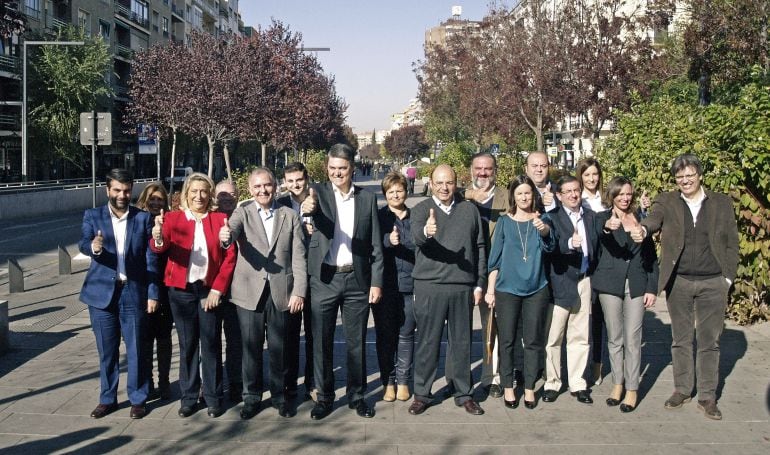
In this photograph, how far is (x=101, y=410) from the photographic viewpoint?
565 centimetres

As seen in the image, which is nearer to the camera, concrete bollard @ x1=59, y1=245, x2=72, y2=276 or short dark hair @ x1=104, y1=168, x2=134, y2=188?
short dark hair @ x1=104, y1=168, x2=134, y2=188

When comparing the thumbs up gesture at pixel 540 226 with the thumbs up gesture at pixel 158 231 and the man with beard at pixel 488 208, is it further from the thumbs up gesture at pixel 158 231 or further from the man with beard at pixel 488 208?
the thumbs up gesture at pixel 158 231

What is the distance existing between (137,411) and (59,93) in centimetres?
3559

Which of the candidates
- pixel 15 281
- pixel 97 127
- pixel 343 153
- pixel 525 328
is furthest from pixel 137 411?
pixel 97 127

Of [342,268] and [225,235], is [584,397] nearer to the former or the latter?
[342,268]

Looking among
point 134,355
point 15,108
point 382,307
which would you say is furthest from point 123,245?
point 15,108

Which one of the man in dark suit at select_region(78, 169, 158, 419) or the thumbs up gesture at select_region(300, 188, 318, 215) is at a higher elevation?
the thumbs up gesture at select_region(300, 188, 318, 215)

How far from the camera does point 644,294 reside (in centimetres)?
599

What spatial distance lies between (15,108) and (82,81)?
4.63m

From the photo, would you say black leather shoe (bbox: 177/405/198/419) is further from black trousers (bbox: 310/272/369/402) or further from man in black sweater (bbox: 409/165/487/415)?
man in black sweater (bbox: 409/165/487/415)

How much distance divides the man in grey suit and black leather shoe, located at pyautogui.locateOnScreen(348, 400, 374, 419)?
0.46 metres

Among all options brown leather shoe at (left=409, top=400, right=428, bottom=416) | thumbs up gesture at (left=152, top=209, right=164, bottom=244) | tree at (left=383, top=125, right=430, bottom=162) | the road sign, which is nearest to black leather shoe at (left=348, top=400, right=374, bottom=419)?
brown leather shoe at (left=409, top=400, right=428, bottom=416)

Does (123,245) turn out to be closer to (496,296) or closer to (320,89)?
(496,296)

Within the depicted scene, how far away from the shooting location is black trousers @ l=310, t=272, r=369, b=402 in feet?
18.9
